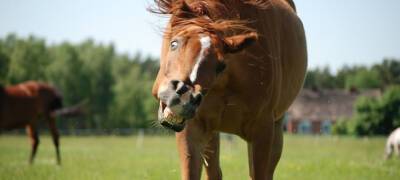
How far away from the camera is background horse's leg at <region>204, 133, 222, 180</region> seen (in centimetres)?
537

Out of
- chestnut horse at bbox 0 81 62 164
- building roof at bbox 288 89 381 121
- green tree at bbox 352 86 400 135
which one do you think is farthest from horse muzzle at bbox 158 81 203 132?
building roof at bbox 288 89 381 121

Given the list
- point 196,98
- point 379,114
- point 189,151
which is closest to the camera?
point 196,98

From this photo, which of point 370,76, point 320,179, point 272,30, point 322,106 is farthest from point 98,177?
point 322,106

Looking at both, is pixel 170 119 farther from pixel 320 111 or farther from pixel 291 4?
pixel 320 111

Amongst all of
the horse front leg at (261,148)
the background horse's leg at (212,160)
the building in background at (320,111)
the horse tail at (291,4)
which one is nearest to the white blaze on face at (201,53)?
the horse front leg at (261,148)

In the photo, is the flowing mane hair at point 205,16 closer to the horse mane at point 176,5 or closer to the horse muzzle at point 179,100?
the horse mane at point 176,5

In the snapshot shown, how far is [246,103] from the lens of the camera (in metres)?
4.48

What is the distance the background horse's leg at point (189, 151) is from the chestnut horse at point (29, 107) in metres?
12.6

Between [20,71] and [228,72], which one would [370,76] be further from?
[20,71]

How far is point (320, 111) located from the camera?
2499 inches

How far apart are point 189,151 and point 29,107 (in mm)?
13565

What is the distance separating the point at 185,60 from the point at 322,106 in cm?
6118

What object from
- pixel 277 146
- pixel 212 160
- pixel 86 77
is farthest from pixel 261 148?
pixel 86 77

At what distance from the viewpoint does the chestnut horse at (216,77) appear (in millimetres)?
3779
